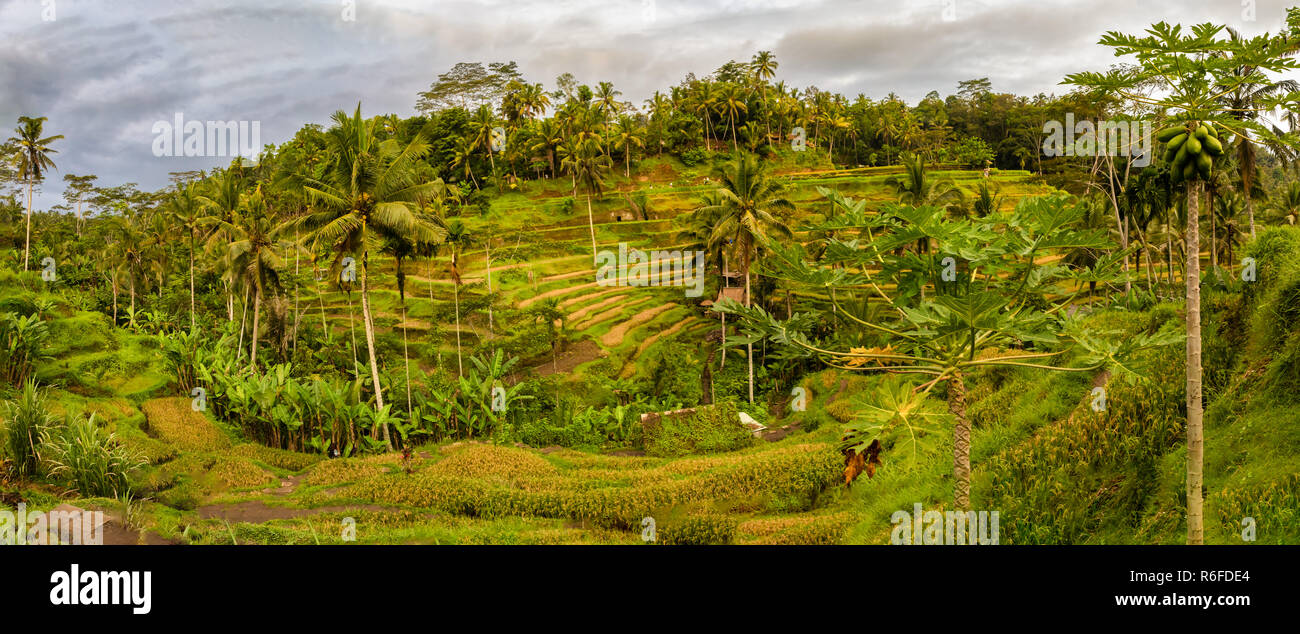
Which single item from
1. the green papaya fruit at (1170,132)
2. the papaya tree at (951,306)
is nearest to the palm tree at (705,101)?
the papaya tree at (951,306)

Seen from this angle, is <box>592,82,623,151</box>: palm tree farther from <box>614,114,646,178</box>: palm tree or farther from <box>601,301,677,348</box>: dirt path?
<box>601,301,677,348</box>: dirt path

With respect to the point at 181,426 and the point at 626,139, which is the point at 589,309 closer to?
the point at 181,426

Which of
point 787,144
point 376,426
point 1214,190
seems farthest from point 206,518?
point 787,144

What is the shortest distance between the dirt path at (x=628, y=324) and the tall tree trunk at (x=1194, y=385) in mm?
25362

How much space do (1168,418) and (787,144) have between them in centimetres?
5556

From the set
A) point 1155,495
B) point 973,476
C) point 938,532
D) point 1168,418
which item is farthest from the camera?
point 973,476

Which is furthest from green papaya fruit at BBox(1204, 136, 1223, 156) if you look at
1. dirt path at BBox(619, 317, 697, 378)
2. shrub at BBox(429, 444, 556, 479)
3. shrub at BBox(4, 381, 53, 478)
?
dirt path at BBox(619, 317, 697, 378)

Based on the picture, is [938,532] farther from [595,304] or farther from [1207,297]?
[595,304]

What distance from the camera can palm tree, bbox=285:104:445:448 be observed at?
18.3 meters

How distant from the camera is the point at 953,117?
6550 cm

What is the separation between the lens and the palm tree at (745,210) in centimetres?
2569

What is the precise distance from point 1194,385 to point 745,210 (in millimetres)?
21705

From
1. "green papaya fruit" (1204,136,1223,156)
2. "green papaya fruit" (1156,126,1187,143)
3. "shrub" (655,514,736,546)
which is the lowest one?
"shrub" (655,514,736,546)

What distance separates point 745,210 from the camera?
84.6 feet
